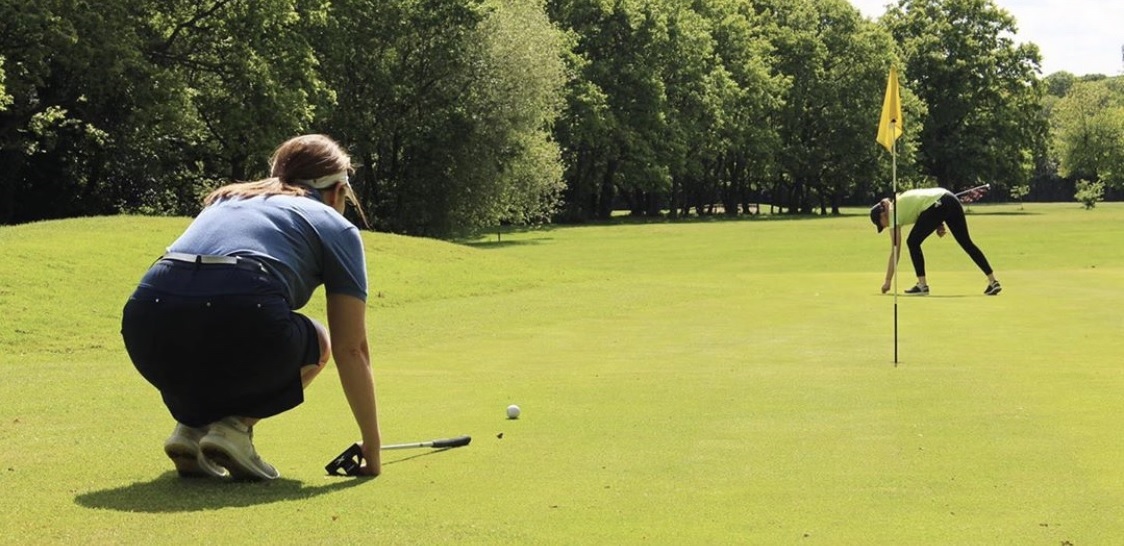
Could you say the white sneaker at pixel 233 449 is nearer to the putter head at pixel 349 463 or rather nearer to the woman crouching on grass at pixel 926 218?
the putter head at pixel 349 463

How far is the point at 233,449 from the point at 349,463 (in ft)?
2.36

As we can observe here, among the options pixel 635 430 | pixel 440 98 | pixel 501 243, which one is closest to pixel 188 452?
pixel 635 430

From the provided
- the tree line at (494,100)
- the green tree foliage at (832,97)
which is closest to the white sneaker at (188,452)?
the tree line at (494,100)

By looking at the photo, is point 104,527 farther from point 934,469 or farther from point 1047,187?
point 1047,187

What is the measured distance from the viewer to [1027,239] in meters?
49.0

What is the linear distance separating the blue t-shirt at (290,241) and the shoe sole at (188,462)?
2.92 feet

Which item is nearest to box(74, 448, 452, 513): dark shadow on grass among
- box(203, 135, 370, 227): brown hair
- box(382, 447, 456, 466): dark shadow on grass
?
box(382, 447, 456, 466): dark shadow on grass

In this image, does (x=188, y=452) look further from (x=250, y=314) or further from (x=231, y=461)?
(x=250, y=314)

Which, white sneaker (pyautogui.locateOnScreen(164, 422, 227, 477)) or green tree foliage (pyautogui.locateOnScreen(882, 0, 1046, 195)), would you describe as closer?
white sneaker (pyautogui.locateOnScreen(164, 422, 227, 477))

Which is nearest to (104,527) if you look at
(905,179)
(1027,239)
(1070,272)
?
(1070,272)

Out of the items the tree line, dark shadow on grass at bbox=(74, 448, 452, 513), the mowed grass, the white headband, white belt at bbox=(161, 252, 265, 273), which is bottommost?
the mowed grass

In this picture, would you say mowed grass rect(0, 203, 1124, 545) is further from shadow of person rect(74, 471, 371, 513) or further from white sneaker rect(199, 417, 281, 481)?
white sneaker rect(199, 417, 281, 481)

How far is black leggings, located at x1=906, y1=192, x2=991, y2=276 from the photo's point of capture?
2308 cm

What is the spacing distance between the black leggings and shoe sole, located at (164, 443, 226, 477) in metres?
18.5
